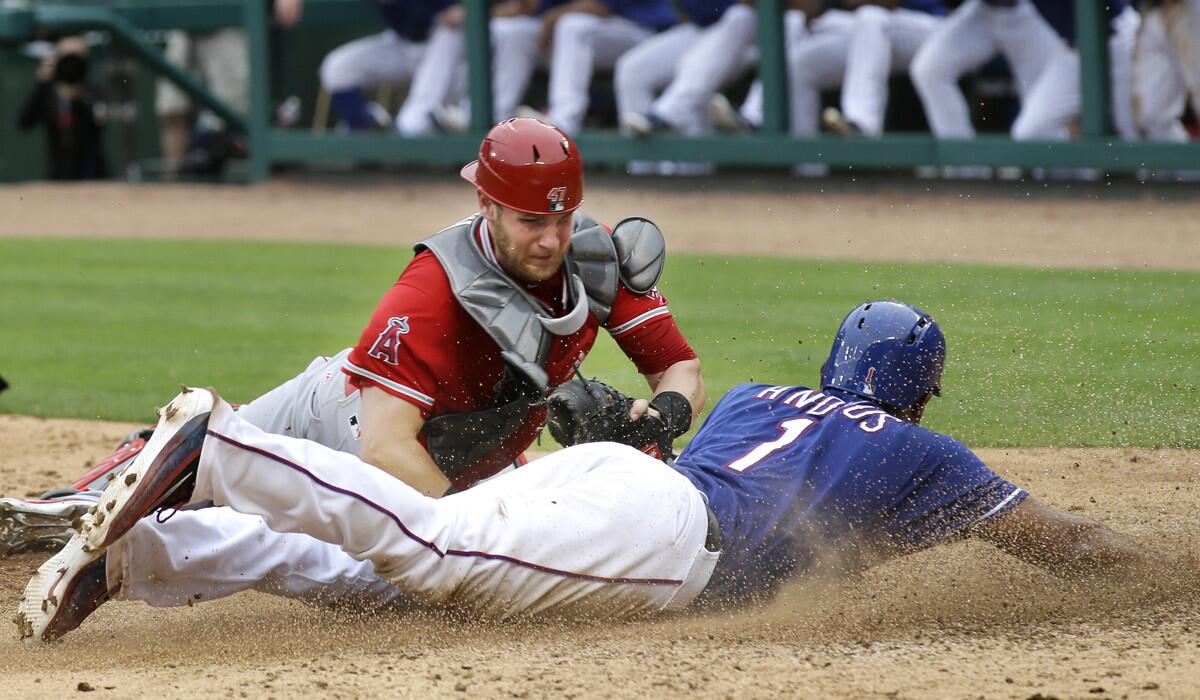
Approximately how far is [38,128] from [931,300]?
40.6 feet

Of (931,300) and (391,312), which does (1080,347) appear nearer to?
(931,300)

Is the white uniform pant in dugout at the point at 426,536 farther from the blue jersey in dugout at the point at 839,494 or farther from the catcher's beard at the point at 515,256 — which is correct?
the catcher's beard at the point at 515,256

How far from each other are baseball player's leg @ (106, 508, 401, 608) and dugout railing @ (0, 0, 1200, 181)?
807 cm

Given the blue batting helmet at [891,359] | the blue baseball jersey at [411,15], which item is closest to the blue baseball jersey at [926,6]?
the blue baseball jersey at [411,15]

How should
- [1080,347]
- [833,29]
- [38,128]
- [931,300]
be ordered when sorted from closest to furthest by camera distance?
[1080,347], [931,300], [833,29], [38,128]

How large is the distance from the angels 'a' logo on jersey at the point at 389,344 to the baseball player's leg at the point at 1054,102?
27.1 feet

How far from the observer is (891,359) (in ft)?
13.3

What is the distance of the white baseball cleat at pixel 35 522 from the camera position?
4.78 metres

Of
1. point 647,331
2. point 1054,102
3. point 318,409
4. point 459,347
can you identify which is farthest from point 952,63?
point 459,347

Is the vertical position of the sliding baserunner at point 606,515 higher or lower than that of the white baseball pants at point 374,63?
lower

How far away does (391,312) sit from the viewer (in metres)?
4.18

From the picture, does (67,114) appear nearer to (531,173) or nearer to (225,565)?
(531,173)

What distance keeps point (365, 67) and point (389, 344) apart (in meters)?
12.0

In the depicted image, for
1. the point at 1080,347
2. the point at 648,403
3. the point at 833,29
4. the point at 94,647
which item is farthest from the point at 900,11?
the point at 94,647
